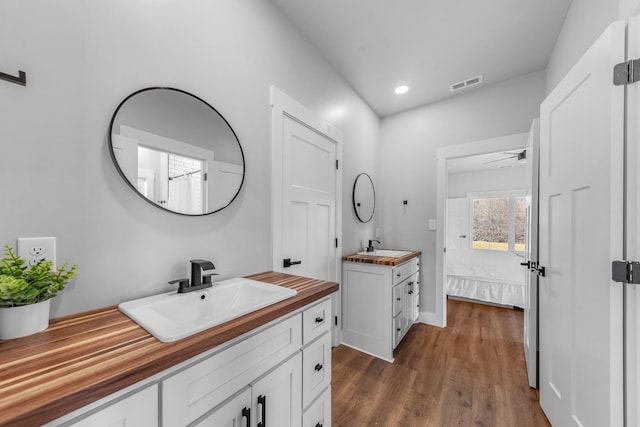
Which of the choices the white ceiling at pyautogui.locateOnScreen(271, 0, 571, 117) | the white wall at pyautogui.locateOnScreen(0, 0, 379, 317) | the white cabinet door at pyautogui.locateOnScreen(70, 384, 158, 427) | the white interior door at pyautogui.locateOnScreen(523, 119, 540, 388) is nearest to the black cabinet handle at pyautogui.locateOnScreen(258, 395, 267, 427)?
the white cabinet door at pyautogui.locateOnScreen(70, 384, 158, 427)

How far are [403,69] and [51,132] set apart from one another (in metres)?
2.67

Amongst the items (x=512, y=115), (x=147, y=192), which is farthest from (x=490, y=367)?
(x=147, y=192)

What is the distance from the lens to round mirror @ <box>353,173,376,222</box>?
283 centimetres

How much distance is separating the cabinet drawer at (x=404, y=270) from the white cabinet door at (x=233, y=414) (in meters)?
1.70

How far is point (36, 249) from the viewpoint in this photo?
825mm

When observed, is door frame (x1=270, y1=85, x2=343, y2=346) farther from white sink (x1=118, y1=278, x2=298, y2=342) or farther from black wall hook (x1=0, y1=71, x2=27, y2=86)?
black wall hook (x1=0, y1=71, x2=27, y2=86)

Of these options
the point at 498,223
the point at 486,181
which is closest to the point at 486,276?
the point at 498,223

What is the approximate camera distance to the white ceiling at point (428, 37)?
1799 mm

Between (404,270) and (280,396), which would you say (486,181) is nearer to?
(404,270)

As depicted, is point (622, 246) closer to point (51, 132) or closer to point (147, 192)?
point (147, 192)

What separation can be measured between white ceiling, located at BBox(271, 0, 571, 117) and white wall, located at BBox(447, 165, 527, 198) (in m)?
3.02

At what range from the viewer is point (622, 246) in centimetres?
96

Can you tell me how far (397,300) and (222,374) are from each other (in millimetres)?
1918

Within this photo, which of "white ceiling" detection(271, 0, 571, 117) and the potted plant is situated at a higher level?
"white ceiling" detection(271, 0, 571, 117)
